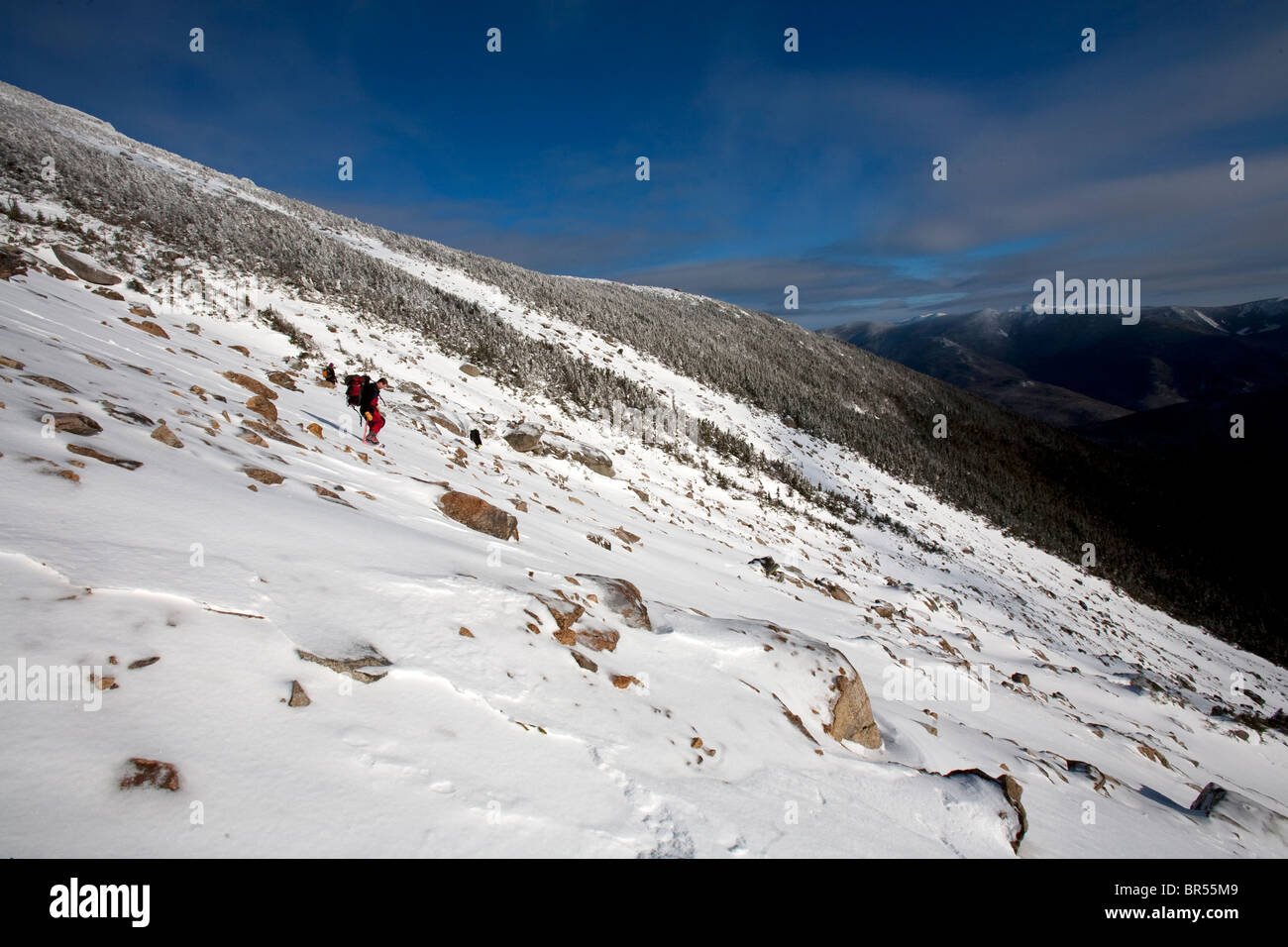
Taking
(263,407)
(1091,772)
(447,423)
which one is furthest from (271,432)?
(1091,772)

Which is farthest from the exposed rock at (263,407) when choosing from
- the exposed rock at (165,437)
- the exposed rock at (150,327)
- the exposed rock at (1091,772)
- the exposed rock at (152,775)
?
the exposed rock at (1091,772)

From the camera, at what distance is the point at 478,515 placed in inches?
294

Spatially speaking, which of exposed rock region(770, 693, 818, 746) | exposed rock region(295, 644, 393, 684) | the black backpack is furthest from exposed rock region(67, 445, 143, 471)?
exposed rock region(770, 693, 818, 746)

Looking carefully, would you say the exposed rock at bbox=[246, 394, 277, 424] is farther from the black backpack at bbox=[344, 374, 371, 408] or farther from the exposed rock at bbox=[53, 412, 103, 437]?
the exposed rock at bbox=[53, 412, 103, 437]

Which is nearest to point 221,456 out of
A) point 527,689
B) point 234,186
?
point 527,689

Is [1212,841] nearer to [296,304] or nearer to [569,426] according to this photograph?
[569,426]

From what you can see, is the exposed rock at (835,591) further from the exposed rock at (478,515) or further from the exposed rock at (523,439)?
the exposed rock at (523,439)

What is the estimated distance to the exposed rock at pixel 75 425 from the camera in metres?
4.72

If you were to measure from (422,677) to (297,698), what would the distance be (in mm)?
752

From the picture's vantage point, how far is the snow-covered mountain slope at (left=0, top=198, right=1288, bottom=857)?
95.9 inches
